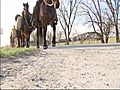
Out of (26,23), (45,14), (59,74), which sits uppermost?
(45,14)

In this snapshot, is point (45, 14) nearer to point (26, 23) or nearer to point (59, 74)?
point (26, 23)

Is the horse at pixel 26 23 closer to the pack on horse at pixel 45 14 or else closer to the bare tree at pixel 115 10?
the pack on horse at pixel 45 14

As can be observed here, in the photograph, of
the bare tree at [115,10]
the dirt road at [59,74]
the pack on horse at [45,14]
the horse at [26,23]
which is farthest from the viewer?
the bare tree at [115,10]

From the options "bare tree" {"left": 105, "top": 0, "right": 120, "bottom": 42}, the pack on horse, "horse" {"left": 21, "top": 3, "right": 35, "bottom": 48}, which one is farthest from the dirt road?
"bare tree" {"left": 105, "top": 0, "right": 120, "bottom": 42}

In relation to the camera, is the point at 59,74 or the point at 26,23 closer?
the point at 59,74

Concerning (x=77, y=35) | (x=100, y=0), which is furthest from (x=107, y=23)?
(x=77, y=35)

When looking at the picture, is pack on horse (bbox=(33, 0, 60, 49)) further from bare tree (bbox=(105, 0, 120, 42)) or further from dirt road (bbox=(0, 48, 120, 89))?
bare tree (bbox=(105, 0, 120, 42))

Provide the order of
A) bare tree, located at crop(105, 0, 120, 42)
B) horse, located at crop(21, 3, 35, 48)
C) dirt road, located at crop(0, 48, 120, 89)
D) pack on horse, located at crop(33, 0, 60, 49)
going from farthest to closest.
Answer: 1. bare tree, located at crop(105, 0, 120, 42)
2. horse, located at crop(21, 3, 35, 48)
3. pack on horse, located at crop(33, 0, 60, 49)
4. dirt road, located at crop(0, 48, 120, 89)

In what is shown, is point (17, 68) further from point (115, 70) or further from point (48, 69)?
point (115, 70)

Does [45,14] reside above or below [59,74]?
above

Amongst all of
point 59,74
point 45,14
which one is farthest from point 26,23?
point 59,74

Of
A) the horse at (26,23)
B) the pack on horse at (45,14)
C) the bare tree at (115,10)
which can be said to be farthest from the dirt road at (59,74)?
the bare tree at (115,10)

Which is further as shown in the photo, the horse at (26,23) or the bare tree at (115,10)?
the bare tree at (115,10)

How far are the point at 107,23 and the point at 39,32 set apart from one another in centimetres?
3892
